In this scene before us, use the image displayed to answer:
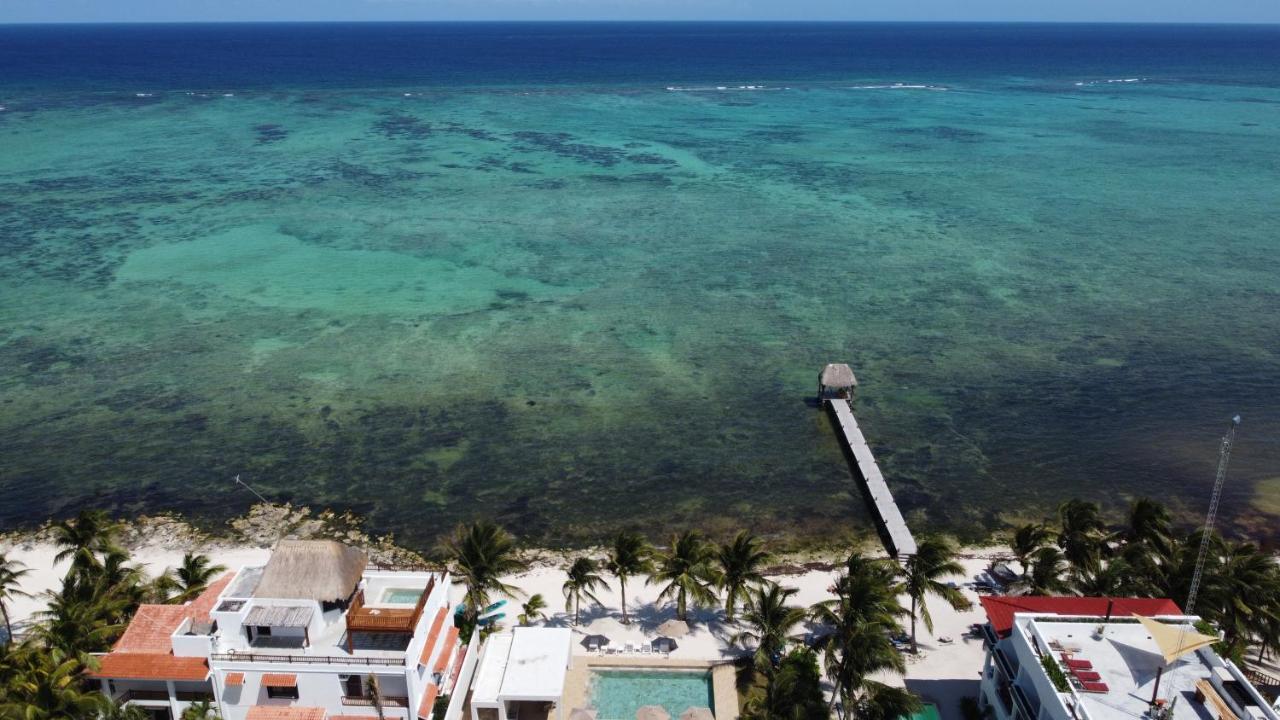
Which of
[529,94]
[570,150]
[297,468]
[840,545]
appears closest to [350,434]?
[297,468]

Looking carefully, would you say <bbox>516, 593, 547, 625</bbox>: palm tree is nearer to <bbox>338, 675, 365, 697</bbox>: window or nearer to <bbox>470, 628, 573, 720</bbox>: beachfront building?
<bbox>470, 628, 573, 720</bbox>: beachfront building

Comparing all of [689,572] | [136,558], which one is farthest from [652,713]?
[136,558]

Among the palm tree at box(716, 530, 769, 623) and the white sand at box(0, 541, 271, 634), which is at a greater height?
the palm tree at box(716, 530, 769, 623)

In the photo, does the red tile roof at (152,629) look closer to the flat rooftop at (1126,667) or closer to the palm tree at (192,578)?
the palm tree at (192,578)

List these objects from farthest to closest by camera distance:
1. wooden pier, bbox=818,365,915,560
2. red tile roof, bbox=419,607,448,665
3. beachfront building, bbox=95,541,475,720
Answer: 1. wooden pier, bbox=818,365,915,560
2. red tile roof, bbox=419,607,448,665
3. beachfront building, bbox=95,541,475,720

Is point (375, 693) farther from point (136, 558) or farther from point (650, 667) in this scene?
point (136, 558)

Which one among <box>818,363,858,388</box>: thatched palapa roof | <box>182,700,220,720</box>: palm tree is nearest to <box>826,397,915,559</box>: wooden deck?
<box>818,363,858,388</box>: thatched palapa roof

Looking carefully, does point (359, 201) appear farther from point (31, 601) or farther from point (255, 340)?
point (31, 601)
